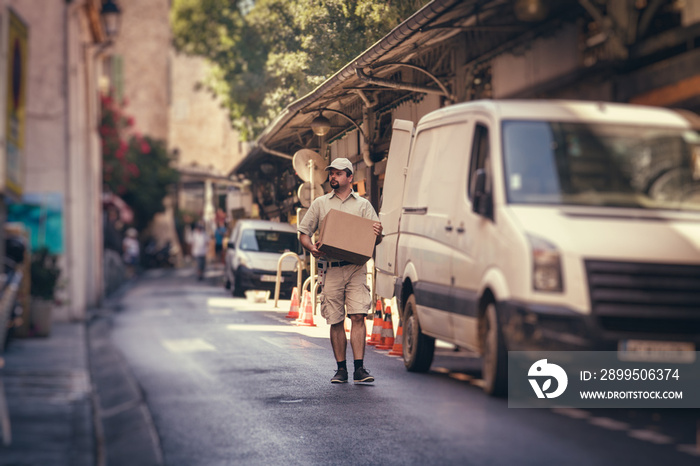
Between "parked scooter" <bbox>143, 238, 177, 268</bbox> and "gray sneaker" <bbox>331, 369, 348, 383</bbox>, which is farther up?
"parked scooter" <bbox>143, 238, 177, 268</bbox>

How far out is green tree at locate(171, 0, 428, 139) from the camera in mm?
3611

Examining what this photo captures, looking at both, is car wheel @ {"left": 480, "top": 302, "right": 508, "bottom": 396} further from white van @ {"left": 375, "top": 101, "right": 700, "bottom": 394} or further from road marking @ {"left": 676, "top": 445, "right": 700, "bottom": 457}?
road marking @ {"left": 676, "top": 445, "right": 700, "bottom": 457}

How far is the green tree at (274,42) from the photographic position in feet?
11.8

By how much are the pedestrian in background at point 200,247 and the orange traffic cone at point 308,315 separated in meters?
1.04

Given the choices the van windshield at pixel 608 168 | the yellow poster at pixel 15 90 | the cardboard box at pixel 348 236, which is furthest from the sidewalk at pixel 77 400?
the yellow poster at pixel 15 90

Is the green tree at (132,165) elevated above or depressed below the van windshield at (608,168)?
above

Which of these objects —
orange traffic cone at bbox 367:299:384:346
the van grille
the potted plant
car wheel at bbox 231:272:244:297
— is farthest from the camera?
the potted plant

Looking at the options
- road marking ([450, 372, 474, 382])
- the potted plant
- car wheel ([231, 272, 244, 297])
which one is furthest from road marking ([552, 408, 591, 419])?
the potted plant

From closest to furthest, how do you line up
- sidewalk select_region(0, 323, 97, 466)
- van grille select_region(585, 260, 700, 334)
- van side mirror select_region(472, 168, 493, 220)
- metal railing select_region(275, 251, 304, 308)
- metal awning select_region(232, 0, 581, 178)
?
van grille select_region(585, 260, 700, 334)
van side mirror select_region(472, 168, 493, 220)
metal awning select_region(232, 0, 581, 178)
metal railing select_region(275, 251, 304, 308)
sidewalk select_region(0, 323, 97, 466)

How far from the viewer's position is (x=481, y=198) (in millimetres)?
2273

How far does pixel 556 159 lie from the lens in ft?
7.16

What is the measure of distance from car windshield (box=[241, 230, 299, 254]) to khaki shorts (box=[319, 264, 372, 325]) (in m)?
0.43

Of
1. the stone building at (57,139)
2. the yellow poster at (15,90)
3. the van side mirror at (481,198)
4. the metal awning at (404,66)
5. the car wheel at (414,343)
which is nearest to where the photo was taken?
the van side mirror at (481,198)

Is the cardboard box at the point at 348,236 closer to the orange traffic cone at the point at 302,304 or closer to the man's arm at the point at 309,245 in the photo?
the man's arm at the point at 309,245
